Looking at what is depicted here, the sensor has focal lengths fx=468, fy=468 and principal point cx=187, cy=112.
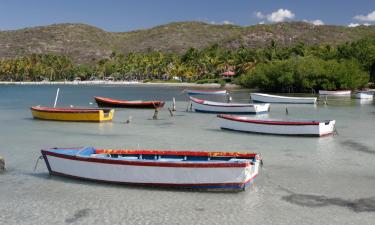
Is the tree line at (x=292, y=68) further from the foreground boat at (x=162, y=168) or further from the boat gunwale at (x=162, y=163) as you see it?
the boat gunwale at (x=162, y=163)

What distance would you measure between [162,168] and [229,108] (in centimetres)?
3233

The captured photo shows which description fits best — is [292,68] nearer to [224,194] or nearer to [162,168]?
[224,194]

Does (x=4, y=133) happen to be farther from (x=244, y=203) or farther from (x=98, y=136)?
(x=244, y=203)

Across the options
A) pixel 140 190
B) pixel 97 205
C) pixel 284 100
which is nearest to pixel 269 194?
pixel 140 190

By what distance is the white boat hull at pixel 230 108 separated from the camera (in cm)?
4712

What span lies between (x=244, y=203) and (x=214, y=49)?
167 meters

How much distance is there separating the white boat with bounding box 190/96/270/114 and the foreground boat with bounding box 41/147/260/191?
2980 cm

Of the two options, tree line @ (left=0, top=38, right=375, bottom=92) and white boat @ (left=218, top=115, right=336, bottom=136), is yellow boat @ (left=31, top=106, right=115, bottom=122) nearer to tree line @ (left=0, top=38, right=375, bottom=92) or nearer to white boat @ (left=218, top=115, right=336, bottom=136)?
white boat @ (left=218, top=115, right=336, bottom=136)

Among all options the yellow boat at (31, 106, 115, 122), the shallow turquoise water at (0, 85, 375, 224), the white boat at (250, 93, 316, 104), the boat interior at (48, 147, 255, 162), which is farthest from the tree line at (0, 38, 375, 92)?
the boat interior at (48, 147, 255, 162)

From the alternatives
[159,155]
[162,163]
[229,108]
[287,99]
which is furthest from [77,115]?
[287,99]

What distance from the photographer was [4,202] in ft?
51.8

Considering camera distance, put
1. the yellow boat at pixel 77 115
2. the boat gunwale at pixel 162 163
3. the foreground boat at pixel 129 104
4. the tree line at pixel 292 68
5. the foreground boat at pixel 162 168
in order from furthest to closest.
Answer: the tree line at pixel 292 68
the foreground boat at pixel 129 104
the yellow boat at pixel 77 115
the foreground boat at pixel 162 168
the boat gunwale at pixel 162 163

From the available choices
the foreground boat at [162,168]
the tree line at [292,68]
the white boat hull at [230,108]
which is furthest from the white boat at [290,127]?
the tree line at [292,68]

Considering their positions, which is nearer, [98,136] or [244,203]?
[244,203]
